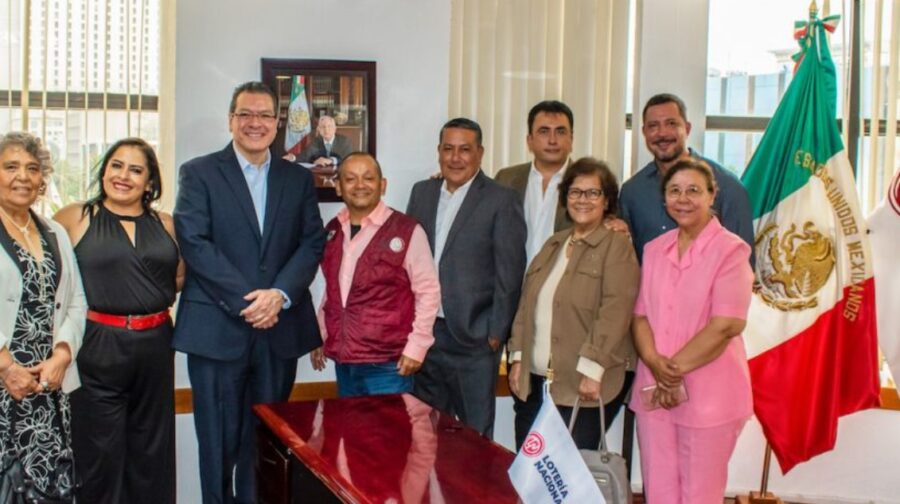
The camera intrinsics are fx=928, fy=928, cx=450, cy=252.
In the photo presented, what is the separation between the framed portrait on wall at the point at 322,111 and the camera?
12.3 ft

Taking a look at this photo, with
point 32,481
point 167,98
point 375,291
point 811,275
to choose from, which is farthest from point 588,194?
point 32,481

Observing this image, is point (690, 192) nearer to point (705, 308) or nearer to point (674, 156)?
point (705, 308)

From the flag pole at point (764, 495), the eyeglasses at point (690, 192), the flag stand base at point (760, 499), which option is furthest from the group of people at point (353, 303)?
the flag stand base at point (760, 499)

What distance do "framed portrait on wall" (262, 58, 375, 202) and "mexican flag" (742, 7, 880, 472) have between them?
65.1 inches

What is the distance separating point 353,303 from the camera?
321cm

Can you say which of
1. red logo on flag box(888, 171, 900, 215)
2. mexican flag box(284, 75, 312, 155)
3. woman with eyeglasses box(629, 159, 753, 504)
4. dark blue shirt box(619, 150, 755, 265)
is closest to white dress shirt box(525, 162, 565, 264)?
dark blue shirt box(619, 150, 755, 265)

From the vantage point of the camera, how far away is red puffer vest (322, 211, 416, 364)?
10.5 feet

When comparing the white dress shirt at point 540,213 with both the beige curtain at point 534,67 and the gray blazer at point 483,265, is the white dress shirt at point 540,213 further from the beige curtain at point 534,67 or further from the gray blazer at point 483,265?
the beige curtain at point 534,67

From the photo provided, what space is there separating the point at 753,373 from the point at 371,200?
5.70 ft

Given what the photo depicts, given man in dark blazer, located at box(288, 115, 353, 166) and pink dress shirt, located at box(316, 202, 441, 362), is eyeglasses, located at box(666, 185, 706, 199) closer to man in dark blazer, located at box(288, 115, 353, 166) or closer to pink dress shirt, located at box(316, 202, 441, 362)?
pink dress shirt, located at box(316, 202, 441, 362)

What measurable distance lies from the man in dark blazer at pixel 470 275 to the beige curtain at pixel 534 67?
580 millimetres

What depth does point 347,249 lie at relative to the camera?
3.25 metres

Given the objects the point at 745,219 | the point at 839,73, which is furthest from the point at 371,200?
the point at 839,73

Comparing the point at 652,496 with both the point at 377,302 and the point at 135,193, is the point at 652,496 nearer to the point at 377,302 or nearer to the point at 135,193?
the point at 377,302
